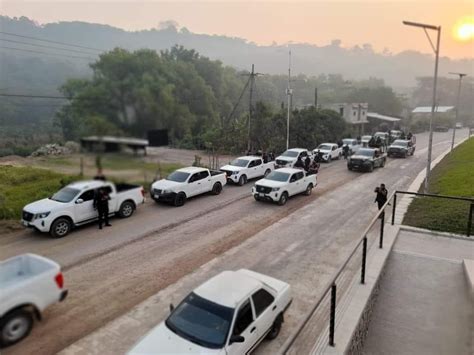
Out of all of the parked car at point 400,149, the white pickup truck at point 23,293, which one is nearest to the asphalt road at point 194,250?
the white pickup truck at point 23,293

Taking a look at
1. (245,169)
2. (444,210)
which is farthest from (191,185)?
(444,210)

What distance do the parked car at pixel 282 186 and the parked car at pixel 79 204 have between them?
12536mm

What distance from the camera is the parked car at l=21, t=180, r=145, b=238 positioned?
1698mm

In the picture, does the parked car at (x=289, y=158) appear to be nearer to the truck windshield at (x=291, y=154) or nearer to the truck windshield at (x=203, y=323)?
the truck windshield at (x=291, y=154)

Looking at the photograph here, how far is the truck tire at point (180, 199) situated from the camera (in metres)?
17.6

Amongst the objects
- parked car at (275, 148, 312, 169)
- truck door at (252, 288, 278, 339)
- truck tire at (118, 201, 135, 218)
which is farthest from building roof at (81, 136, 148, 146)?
parked car at (275, 148, 312, 169)

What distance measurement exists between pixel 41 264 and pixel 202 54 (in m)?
2.17

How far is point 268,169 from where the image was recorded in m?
26.0

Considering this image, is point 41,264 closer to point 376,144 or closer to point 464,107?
point 376,144

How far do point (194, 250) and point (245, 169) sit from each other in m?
11.6

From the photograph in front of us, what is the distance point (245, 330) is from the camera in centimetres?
673

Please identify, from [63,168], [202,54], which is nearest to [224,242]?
[202,54]

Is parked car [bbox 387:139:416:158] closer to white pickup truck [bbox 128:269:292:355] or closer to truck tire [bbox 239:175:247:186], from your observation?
truck tire [bbox 239:175:247:186]

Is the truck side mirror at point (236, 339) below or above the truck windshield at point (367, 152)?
below
